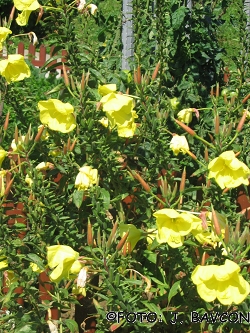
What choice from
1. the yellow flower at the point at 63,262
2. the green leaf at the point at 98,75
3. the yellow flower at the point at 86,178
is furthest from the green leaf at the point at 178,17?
the yellow flower at the point at 63,262

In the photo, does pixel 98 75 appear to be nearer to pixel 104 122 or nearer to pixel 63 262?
pixel 104 122

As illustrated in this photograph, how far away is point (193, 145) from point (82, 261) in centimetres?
118

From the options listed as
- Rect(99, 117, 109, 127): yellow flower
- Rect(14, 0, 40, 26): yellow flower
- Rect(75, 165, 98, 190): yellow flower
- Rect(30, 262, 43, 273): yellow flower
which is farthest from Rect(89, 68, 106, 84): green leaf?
Rect(30, 262, 43, 273): yellow flower

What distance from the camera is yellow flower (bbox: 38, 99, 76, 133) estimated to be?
1871 mm

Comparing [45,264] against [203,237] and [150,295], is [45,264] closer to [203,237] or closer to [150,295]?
[150,295]

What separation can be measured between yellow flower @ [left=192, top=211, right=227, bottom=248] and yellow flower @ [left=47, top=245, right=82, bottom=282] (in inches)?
15.3

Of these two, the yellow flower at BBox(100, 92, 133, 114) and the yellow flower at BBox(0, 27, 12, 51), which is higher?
the yellow flower at BBox(0, 27, 12, 51)

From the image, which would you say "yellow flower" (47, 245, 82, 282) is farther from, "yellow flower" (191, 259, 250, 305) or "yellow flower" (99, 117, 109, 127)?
"yellow flower" (99, 117, 109, 127)

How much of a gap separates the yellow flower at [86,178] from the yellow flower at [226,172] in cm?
41

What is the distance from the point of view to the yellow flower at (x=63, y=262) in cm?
157

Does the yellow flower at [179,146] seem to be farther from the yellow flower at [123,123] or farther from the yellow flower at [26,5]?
the yellow flower at [26,5]

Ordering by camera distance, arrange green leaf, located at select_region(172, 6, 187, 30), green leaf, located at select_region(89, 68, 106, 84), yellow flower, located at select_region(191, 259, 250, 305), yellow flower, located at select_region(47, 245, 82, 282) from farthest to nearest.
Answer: green leaf, located at select_region(172, 6, 187, 30)
green leaf, located at select_region(89, 68, 106, 84)
yellow flower, located at select_region(47, 245, 82, 282)
yellow flower, located at select_region(191, 259, 250, 305)

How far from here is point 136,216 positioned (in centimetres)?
226

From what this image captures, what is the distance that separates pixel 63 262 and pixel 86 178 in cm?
35
